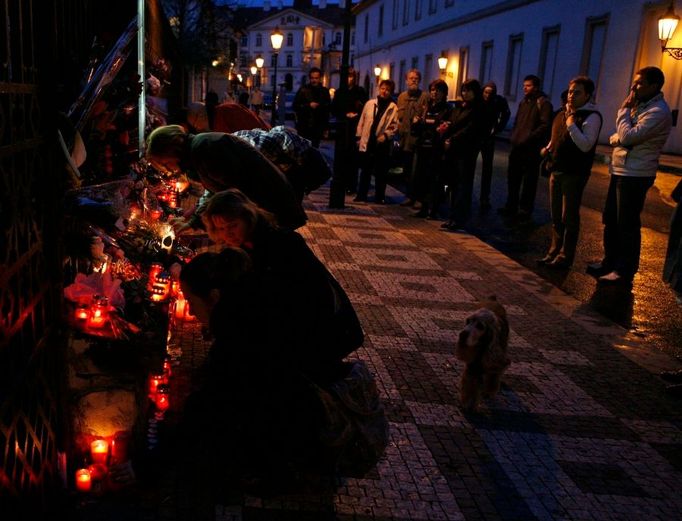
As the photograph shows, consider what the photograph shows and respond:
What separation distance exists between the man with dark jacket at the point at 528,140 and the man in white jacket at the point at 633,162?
139 inches

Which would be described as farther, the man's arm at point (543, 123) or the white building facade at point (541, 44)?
the white building facade at point (541, 44)

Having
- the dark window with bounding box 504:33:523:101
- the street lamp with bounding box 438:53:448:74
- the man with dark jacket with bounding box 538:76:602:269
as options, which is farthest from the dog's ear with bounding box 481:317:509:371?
the street lamp with bounding box 438:53:448:74

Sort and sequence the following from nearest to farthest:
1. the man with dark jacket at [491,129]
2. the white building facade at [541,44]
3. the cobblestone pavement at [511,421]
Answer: the cobblestone pavement at [511,421] < the man with dark jacket at [491,129] < the white building facade at [541,44]

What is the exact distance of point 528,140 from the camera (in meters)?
10.9

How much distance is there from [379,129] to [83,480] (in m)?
9.19

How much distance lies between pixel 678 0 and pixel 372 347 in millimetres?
18647

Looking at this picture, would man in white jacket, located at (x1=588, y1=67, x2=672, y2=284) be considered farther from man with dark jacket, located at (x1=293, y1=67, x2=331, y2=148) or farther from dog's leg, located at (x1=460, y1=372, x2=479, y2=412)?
man with dark jacket, located at (x1=293, y1=67, x2=331, y2=148)

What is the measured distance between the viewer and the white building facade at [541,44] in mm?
21078

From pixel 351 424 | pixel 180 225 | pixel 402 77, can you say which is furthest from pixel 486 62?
pixel 351 424

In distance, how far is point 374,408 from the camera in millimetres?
3305

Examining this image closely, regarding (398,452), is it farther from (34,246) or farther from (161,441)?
(34,246)

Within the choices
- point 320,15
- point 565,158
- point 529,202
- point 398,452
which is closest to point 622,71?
point 529,202

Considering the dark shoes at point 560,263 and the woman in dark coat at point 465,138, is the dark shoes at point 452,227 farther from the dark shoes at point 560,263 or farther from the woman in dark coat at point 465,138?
the dark shoes at point 560,263

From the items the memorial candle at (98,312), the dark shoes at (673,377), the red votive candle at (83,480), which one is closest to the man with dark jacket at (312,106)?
the dark shoes at (673,377)
